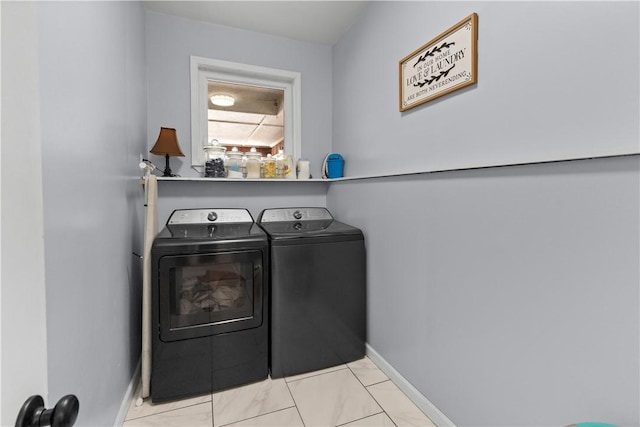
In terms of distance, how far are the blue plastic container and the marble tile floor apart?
4.88 feet

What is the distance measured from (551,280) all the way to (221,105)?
2519mm

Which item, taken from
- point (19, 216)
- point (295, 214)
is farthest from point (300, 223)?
point (19, 216)

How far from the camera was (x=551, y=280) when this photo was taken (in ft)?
3.45

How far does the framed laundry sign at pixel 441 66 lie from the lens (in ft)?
4.34

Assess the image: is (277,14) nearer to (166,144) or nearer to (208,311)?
(166,144)

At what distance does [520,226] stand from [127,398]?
6.72 ft

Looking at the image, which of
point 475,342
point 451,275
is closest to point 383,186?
point 451,275

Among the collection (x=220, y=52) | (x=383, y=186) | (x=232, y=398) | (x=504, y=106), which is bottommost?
(x=232, y=398)

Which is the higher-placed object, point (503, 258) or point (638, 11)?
point (638, 11)

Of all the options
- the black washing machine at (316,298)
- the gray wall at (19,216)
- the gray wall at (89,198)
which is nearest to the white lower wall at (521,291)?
the black washing machine at (316,298)

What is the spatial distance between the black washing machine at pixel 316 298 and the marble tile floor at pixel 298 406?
14 cm

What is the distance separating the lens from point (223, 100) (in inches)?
102

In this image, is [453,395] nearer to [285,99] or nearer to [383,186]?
[383,186]

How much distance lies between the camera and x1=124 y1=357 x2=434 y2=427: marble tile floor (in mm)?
1552
